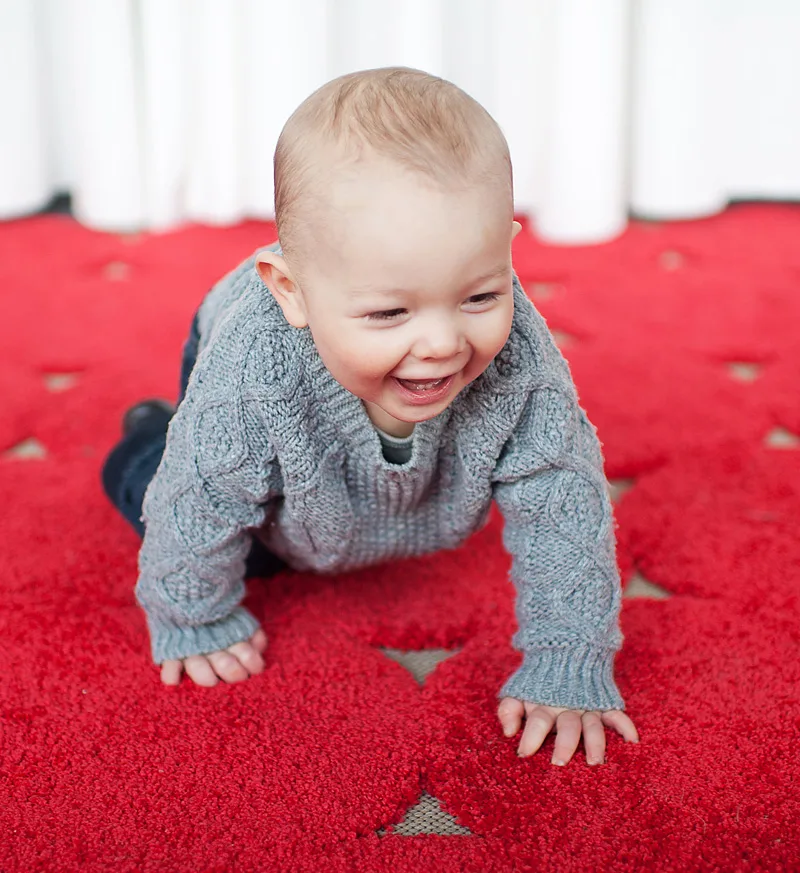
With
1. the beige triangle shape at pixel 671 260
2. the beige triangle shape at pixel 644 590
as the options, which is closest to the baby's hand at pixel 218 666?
the beige triangle shape at pixel 644 590

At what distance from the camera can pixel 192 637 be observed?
2.93 feet

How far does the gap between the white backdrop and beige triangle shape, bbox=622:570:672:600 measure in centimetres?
102

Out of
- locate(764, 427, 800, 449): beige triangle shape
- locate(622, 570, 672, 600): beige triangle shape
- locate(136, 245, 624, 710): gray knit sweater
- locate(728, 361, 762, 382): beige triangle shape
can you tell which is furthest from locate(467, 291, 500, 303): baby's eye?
locate(728, 361, 762, 382): beige triangle shape

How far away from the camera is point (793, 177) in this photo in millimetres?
2072

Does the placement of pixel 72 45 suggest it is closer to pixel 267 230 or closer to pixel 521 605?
pixel 267 230

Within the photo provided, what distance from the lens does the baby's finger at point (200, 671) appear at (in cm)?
88

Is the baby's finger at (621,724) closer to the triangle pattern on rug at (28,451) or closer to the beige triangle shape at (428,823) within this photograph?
the beige triangle shape at (428,823)

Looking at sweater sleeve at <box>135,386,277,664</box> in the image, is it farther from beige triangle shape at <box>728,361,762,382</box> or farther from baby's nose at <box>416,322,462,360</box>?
beige triangle shape at <box>728,361,762,382</box>

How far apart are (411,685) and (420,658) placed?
0.05m

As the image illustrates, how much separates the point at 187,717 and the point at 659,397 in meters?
0.71

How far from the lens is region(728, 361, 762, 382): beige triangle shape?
1397 mm

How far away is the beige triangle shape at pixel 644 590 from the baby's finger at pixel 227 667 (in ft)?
1.12

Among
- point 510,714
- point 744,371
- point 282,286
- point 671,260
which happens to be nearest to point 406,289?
point 282,286

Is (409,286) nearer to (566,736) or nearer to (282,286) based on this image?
(282,286)
